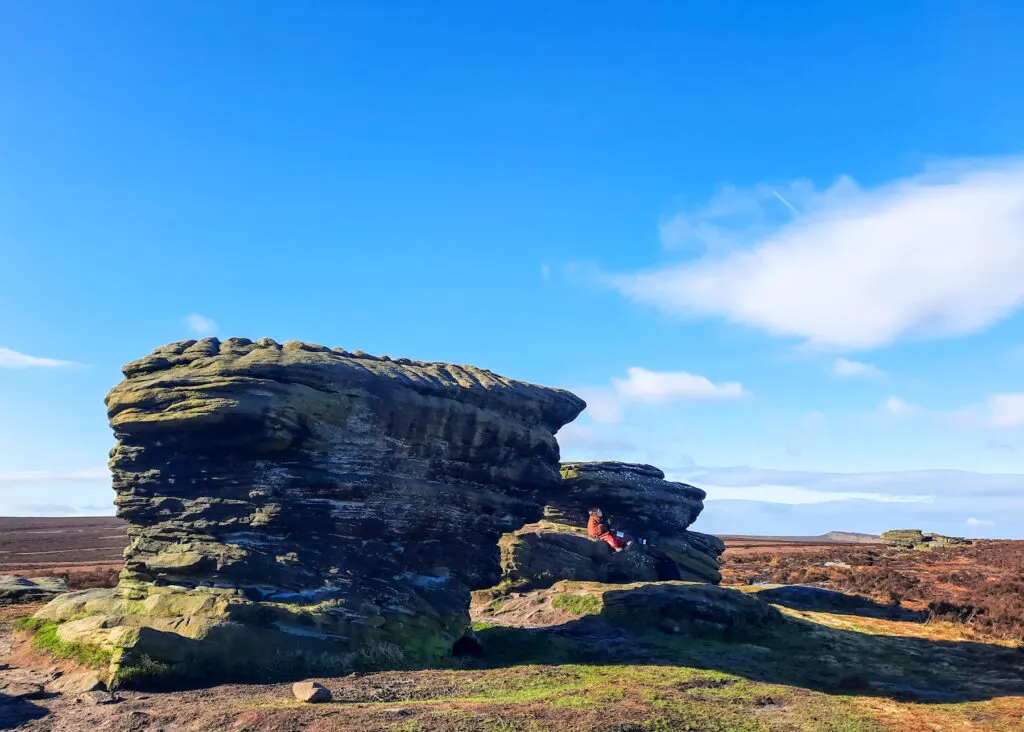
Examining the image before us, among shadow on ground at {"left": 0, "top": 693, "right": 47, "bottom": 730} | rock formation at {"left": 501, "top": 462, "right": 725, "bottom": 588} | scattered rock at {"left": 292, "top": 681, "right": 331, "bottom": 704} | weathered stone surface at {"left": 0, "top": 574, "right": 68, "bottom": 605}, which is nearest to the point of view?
shadow on ground at {"left": 0, "top": 693, "right": 47, "bottom": 730}

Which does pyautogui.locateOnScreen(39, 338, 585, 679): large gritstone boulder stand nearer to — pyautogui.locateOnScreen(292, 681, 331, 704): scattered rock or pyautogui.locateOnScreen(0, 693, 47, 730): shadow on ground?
pyautogui.locateOnScreen(292, 681, 331, 704): scattered rock

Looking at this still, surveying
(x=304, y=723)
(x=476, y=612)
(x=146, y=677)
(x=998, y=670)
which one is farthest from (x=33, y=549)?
(x=998, y=670)

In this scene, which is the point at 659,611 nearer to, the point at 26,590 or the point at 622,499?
the point at 622,499

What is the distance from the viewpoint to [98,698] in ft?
68.8

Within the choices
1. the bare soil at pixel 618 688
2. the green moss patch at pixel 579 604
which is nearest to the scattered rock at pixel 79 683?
the bare soil at pixel 618 688

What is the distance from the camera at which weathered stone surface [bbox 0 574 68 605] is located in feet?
127

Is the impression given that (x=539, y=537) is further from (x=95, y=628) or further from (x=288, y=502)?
(x=95, y=628)

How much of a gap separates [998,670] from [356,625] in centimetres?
2618

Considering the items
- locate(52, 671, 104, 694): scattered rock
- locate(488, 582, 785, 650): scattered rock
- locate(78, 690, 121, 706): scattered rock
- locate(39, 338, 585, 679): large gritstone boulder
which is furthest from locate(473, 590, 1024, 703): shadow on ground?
locate(52, 671, 104, 694): scattered rock

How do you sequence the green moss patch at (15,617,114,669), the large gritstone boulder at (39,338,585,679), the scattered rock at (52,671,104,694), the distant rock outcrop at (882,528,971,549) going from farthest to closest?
1. the distant rock outcrop at (882,528,971,549)
2. the large gritstone boulder at (39,338,585,679)
3. the green moss patch at (15,617,114,669)
4. the scattered rock at (52,671,104,694)

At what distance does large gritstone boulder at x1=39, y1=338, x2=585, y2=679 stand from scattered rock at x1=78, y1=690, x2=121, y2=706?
301 centimetres

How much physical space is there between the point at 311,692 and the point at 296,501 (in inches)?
374

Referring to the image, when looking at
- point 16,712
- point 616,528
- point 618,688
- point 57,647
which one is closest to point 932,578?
point 616,528

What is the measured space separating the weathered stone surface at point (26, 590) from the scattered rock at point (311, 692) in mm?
26221
